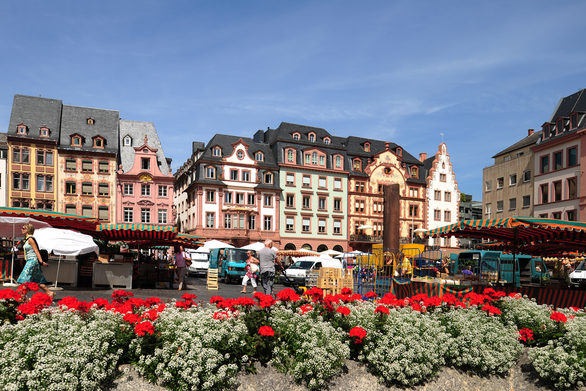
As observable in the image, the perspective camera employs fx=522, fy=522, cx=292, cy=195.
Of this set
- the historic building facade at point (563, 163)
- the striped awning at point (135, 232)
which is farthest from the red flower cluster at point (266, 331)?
the historic building facade at point (563, 163)

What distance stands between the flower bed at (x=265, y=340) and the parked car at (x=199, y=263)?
3219 centimetres

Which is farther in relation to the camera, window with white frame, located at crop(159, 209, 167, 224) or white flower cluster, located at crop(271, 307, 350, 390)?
window with white frame, located at crop(159, 209, 167, 224)

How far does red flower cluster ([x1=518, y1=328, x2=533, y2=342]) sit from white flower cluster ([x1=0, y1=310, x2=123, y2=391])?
604 cm

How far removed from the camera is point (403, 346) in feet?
22.7

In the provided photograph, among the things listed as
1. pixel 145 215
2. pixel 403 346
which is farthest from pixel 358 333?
pixel 145 215

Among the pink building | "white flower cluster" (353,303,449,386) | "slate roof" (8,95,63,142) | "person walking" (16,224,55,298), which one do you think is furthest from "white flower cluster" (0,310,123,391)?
"slate roof" (8,95,63,142)

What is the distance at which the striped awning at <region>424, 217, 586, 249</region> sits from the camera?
1166cm

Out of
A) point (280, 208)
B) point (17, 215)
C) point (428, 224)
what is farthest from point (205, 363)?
point (428, 224)

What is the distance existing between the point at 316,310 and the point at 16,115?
5593cm

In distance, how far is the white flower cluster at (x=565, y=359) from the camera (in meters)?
7.10

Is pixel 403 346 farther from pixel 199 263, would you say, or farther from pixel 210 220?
pixel 210 220

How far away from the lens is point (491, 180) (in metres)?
58.7

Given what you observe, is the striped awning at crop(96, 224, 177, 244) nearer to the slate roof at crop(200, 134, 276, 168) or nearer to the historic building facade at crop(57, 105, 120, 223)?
the historic building facade at crop(57, 105, 120, 223)

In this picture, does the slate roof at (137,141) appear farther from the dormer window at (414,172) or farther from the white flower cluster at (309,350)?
the white flower cluster at (309,350)
